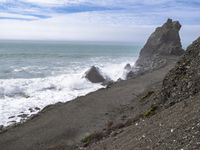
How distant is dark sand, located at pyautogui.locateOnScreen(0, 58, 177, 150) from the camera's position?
63.1ft

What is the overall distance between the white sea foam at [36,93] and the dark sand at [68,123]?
3.81 metres

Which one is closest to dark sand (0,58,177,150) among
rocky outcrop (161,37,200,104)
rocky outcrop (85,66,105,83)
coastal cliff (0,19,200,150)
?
coastal cliff (0,19,200,150)

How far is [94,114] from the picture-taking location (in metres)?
24.1

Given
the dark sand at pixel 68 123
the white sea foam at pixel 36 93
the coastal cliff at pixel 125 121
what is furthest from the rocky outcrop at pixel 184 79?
the white sea foam at pixel 36 93

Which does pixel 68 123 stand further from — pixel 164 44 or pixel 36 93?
pixel 164 44

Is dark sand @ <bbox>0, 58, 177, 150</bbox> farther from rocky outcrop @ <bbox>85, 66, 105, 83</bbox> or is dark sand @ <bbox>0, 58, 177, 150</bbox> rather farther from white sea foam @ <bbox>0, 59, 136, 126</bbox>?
rocky outcrop @ <bbox>85, 66, 105, 83</bbox>

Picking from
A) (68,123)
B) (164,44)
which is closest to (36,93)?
(68,123)

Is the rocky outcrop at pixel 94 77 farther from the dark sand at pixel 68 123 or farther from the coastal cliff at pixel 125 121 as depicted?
the dark sand at pixel 68 123

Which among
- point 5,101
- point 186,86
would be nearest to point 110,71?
point 5,101

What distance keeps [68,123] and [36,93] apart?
1576 cm

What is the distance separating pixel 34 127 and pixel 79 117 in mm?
2995

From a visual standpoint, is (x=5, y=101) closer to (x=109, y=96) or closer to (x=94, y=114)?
(x=109, y=96)

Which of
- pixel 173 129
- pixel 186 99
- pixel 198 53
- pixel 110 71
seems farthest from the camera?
pixel 110 71

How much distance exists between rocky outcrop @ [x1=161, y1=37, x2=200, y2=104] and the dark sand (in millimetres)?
3973
